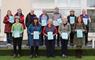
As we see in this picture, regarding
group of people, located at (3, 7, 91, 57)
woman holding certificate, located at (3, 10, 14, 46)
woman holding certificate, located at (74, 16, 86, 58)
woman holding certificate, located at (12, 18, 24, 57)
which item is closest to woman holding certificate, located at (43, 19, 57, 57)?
group of people, located at (3, 7, 91, 57)

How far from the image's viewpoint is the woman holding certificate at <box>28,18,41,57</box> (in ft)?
68.9

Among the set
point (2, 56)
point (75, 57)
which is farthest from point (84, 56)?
point (2, 56)

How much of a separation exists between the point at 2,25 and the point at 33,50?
3.86 meters

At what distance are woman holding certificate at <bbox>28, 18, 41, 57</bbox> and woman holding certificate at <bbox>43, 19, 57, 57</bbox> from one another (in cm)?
33

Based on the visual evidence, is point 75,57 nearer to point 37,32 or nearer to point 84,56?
point 84,56

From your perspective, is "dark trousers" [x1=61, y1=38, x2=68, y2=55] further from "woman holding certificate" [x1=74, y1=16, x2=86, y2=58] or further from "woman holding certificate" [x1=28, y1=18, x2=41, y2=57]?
"woman holding certificate" [x1=28, y1=18, x2=41, y2=57]

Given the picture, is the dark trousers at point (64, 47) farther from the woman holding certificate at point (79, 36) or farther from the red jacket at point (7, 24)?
the red jacket at point (7, 24)

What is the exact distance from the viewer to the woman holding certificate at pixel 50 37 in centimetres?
2105

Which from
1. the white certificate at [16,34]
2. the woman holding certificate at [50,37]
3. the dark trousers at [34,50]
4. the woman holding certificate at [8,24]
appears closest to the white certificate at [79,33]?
the woman holding certificate at [50,37]

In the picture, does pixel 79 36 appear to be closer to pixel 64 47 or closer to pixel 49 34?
pixel 64 47

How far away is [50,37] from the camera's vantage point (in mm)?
21031

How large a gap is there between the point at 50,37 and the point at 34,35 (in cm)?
71

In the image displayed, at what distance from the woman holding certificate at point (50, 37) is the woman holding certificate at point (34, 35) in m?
0.33

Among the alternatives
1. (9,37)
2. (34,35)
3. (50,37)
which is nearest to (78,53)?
(50,37)
